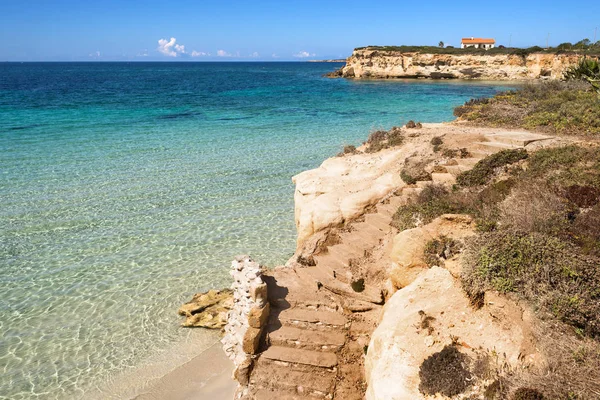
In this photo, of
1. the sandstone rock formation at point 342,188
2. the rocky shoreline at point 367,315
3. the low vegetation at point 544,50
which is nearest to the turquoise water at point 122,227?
the sandstone rock formation at point 342,188

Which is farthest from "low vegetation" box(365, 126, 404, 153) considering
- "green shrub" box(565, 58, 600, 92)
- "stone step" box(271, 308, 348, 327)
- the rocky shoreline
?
"green shrub" box(565, 58, 600, 92)

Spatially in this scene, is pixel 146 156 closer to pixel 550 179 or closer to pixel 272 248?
pixel 272 248

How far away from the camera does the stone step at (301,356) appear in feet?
27.3

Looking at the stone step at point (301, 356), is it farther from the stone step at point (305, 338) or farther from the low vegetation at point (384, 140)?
the low vegetation at point (384, 140)

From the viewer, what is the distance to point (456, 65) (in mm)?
90688

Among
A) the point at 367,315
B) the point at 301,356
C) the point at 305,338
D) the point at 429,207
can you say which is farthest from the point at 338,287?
the point at 429,207

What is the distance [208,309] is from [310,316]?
3.59 metres

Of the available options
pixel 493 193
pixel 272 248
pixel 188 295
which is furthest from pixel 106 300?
pixel 493 193

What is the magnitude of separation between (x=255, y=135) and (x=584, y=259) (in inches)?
1054

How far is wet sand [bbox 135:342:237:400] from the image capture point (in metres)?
8.94

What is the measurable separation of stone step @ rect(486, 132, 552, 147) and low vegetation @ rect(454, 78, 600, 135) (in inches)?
71.8

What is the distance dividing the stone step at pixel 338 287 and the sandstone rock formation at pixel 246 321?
1.78 metres

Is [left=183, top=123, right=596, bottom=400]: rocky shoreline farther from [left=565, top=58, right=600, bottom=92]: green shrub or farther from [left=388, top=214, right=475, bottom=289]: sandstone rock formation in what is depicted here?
[left=565, top=58, right=600, bottom=92]: green shrub

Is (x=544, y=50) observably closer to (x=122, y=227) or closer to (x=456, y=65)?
(x=456, y=65)
